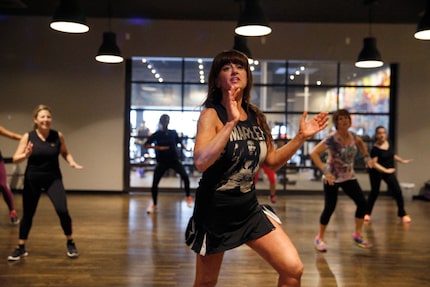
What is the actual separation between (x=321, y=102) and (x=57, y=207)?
23.0 ft

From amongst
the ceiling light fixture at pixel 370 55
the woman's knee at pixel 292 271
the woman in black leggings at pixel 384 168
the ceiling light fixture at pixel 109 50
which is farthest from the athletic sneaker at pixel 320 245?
the ceiling light fixture at pixel 109 50

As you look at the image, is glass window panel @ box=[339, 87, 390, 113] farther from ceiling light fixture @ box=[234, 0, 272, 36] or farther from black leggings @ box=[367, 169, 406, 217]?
ceiling light fixture @ box=[234, 0, 272, 36]

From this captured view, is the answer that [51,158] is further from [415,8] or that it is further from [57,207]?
[415,8]

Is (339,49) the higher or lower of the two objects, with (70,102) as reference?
higher

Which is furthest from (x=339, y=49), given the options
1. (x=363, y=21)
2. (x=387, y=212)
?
(x=387, y=212)

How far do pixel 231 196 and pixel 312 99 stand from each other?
802cm

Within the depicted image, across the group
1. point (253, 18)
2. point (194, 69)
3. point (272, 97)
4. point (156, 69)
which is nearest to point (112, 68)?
point (156, 69)

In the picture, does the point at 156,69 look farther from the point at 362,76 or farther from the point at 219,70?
the point at 219,70

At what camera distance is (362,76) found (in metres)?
9.69

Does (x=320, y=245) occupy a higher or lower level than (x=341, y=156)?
lower

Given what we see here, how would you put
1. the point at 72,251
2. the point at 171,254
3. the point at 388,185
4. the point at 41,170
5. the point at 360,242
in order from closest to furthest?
the point at 41,170, the point at 72,251, the point at 171,254, the point at 360,242, the point at 388,185

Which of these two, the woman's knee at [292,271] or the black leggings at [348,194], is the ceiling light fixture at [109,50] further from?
the woman's knee at [292,271]

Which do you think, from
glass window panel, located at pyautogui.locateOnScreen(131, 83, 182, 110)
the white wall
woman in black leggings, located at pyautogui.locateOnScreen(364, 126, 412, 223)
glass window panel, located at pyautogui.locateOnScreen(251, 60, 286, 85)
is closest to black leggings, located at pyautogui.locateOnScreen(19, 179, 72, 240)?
woman in black leggings, located at pyautogui.locateOnScreen(364, 126, 412, 223)

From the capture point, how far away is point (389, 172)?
6.04 meters
